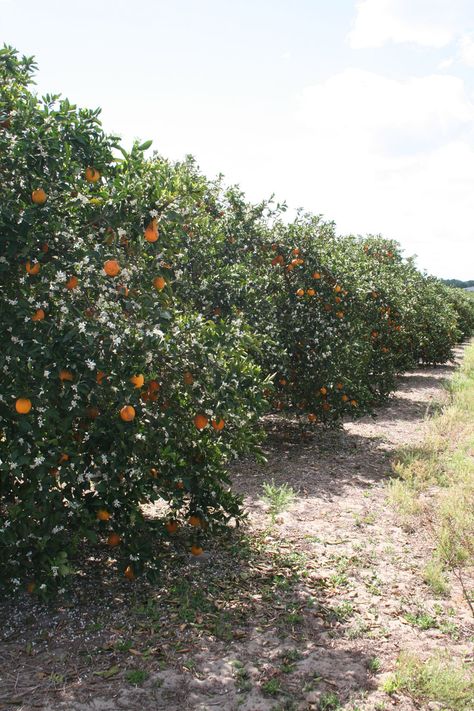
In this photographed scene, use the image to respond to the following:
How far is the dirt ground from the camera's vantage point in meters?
3.24

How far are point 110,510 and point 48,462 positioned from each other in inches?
25.1

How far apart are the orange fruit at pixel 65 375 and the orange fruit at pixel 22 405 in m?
0.22

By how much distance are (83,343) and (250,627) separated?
80.7 inches

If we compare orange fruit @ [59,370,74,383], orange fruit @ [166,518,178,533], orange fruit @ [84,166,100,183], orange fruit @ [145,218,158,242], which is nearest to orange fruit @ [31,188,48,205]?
orange fruit @ [84,166,100,183]

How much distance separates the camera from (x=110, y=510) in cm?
398

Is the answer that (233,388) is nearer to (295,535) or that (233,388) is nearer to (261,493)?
(295,535)

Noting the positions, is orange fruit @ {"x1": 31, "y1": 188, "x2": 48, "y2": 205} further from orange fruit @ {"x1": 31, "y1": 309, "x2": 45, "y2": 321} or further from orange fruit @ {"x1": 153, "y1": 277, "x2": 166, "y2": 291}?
orange fruit @ {"x1": 153, "y1": 277, "x2": 166, "y2": 291}

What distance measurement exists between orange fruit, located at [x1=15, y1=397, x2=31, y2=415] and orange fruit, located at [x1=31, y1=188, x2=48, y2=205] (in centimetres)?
115

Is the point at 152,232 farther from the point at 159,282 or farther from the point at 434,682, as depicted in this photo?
the point at 434,682

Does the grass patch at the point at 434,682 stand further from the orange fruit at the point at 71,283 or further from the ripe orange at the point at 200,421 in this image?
the orange fruit at the point at 71,283

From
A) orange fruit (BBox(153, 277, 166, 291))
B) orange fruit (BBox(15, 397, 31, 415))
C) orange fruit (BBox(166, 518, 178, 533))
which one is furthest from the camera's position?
orange fruit (BBox(166, 518, 178, 533))

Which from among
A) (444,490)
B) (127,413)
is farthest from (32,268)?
(444,490)

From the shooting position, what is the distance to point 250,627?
3895 millimetres

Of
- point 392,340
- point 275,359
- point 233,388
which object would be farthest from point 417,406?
point 233,388
